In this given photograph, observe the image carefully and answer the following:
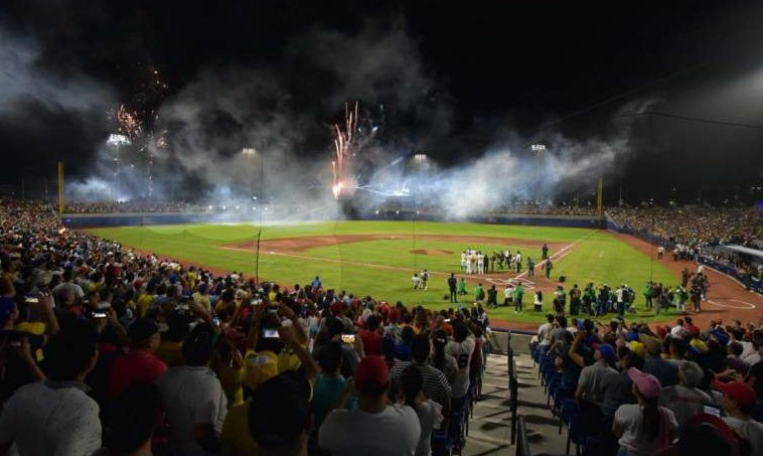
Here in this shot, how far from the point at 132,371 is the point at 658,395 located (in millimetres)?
4601

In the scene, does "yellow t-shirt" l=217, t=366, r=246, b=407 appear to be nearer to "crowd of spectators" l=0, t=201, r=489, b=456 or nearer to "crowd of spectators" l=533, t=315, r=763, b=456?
"crowd of spectators" l=0, t=201, r=489, b=456

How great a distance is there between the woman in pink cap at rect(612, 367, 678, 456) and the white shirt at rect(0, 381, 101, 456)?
14.4ft

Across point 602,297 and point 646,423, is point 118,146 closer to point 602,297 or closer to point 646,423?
point 602,297

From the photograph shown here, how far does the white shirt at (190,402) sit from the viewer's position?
3.62 metres

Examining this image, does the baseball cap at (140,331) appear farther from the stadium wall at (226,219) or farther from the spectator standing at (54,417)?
the stadium wall at (226,219)

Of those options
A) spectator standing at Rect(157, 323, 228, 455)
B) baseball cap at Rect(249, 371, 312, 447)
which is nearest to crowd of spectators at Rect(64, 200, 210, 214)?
spectator standing at Rect(157, 323, 228, 455)

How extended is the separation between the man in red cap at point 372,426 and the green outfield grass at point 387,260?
18.2m

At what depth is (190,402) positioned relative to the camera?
145 inches

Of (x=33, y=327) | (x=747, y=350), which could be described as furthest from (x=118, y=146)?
(x=747, y=350)

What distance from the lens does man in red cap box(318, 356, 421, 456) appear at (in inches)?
121

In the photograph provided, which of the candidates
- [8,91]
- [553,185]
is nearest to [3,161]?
[8,91]

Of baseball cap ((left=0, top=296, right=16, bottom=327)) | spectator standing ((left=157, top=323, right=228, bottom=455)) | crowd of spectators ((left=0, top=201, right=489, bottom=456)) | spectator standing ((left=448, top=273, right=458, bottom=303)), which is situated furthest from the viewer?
spectator standing ((left=448, top=273, right=458, bottom=303))

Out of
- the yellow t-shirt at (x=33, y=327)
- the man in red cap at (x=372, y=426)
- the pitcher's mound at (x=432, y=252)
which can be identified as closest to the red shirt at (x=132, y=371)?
the man in red cap at (x=372, y=426)

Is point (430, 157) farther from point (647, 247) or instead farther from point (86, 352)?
point (86, 352)
